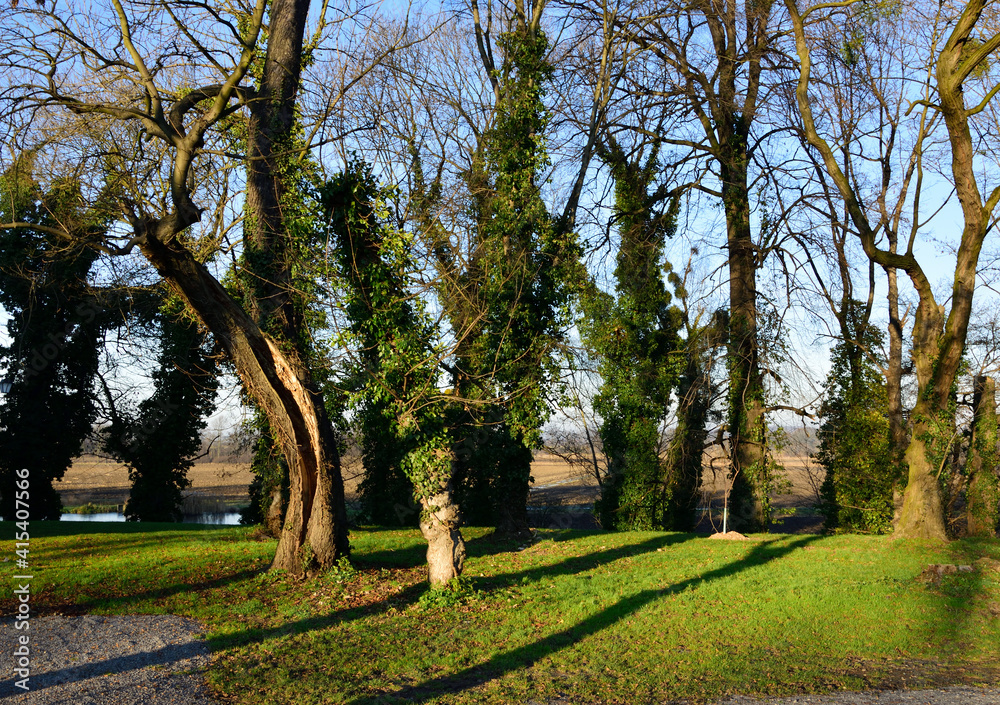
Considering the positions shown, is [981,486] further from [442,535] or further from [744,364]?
[442,535]

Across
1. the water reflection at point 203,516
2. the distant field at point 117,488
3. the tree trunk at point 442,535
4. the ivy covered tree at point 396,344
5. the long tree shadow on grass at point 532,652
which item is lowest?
the water reflection at point 203,516

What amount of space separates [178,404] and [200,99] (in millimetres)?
13515

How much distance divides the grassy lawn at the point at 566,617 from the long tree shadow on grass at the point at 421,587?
34mm

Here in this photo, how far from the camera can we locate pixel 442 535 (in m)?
8.87

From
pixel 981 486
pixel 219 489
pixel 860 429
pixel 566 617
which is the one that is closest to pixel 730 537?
pixel 860 429

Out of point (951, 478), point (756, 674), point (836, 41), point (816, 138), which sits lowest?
point (756, 674)

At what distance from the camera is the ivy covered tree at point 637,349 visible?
661 inches

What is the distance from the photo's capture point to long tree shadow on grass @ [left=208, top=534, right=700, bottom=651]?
284 inches

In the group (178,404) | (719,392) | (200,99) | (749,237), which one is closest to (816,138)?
(749,237)

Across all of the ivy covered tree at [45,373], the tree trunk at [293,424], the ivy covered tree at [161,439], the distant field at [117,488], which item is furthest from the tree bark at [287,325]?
the distant field at [117,488]

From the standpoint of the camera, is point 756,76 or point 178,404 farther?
point 178,404

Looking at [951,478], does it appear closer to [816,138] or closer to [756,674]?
[816,138]

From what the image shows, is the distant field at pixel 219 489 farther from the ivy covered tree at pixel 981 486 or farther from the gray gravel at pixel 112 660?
the gray gravel at pixel 112 660

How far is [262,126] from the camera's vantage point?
31.0 ft
